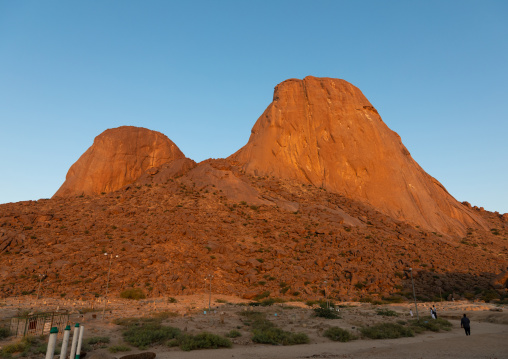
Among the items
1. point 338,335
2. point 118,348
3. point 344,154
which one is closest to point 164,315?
point 118,348

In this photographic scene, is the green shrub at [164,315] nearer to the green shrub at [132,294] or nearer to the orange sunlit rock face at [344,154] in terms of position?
the green shrub at [132,294]

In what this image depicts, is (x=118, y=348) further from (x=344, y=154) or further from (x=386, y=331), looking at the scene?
(x=344, y=154)

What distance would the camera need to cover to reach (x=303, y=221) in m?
45.7

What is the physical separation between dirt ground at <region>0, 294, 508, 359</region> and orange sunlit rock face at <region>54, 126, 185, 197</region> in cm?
3270

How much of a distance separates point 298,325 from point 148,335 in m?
8.80

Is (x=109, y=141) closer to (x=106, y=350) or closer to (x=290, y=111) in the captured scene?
(x=290, y=111)

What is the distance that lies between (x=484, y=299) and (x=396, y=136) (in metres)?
44.6

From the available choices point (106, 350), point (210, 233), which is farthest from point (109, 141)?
point (106, 350)

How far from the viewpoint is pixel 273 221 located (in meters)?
45.6

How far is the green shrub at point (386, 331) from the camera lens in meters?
18.6

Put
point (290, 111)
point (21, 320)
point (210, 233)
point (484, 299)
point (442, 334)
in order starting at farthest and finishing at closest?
point (290, 111) → point (210, 233) → point (484, 299) → point (442, 334) → point (21, 320)

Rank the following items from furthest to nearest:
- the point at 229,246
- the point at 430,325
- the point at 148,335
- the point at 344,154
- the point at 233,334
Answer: the point at 344,154, the point at 229,246, the point at 430,325, the point at 233,334, the point at 148,335

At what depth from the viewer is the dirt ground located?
14.1 metres

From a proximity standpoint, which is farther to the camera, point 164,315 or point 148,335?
point 164,315
